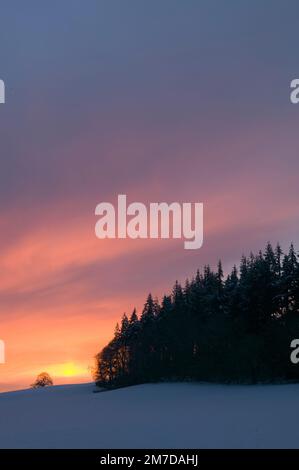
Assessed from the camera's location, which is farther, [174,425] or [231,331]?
[231,331]

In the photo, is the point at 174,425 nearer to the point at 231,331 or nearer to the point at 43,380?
the point at 231,331

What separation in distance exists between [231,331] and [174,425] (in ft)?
123

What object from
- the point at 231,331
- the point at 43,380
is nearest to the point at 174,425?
the point at 231,331

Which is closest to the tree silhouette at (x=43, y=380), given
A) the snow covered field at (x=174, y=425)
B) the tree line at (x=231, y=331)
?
the tree line at (x=231, y=331)

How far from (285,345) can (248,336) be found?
5.27 meters

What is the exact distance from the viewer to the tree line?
62.1 metres

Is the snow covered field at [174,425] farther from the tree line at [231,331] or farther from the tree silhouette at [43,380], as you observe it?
the tree silhouette at [43,380]

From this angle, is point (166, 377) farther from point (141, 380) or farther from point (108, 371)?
point (108, 371)

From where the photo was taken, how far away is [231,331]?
222ft

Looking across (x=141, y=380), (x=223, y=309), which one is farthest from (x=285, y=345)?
(x=141, y=380)

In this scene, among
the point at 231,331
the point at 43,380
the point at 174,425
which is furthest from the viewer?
the point at 43,380

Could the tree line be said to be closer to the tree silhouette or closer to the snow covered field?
the snow covered field

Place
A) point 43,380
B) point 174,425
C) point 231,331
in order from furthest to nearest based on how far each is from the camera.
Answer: point 43,380, point 231,331, point 174,425
